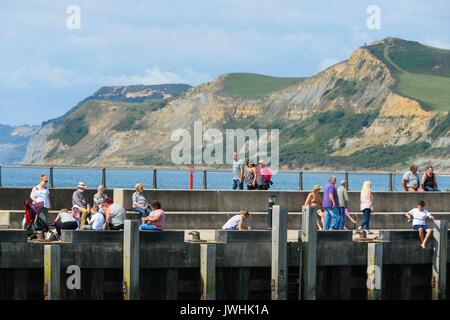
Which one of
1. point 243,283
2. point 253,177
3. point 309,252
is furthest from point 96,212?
point 253,177

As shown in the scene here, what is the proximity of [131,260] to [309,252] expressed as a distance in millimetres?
4129

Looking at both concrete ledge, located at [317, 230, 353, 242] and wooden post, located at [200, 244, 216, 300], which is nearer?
wooden post, located at [200, 244, 216, 300]

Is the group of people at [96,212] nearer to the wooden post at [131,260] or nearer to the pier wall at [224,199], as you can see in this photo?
the pier wall at [224,199]

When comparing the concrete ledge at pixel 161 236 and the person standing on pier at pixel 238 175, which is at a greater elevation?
the person standing on pier at pixel 238 175

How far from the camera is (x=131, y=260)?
27.2 metres

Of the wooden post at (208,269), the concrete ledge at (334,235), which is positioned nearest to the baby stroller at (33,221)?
the wooden post at (208,269)

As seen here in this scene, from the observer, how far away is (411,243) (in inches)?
1203

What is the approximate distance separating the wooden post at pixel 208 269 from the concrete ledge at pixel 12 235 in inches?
152

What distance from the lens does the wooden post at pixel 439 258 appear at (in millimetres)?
30625

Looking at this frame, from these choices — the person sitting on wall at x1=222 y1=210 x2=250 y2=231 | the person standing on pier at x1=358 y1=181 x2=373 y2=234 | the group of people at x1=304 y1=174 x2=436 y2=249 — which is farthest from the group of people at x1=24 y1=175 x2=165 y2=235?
the person standing on pier at x1=358 y1=181 x2=373 y2=234

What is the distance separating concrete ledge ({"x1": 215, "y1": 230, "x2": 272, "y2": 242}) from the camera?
28359mm

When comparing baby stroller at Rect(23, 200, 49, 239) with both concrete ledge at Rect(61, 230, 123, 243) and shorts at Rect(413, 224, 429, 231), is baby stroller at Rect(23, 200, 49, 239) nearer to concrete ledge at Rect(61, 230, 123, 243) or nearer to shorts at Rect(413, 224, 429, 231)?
concrete ledge at Rect(61, 230, 123, 243)

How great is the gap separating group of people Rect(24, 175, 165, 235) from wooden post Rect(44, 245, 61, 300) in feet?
6.88

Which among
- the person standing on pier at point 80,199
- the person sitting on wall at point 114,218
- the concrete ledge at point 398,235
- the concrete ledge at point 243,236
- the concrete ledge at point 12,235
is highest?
the person standing on pier at point 80,199
